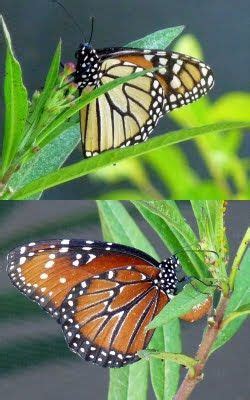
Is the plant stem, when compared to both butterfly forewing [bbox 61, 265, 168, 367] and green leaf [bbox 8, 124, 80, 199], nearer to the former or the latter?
butterfly forewing [bbox 61, 265, 168, 367]

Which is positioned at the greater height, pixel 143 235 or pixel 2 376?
pixel 143 235

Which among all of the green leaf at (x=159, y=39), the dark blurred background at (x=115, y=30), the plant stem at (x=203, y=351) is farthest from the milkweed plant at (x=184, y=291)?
the green leaf at (x=159, y=39)

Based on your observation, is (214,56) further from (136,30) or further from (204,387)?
(204,387)

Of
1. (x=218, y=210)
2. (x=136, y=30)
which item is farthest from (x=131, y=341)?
(x=136, y=30)

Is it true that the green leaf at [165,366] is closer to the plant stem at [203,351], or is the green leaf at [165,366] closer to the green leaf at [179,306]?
the plant stem at [203,351]

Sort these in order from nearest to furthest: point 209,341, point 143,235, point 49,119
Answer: point 49,119
point 209,341
point 143,235

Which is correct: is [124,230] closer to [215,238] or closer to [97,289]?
[97,289]
